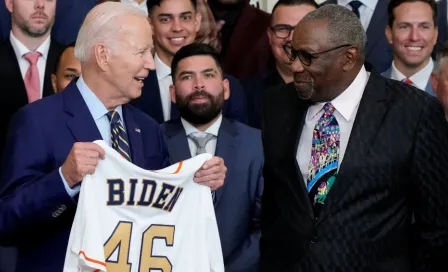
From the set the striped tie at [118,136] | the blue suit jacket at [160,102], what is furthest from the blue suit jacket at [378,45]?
the striped tie at [118,136]

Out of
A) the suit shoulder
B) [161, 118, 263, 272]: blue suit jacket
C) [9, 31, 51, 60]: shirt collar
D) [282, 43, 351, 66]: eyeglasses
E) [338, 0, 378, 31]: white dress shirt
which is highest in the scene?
[282, 43, 351, 66]: eyeglasses

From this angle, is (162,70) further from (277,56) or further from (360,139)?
(360,139)

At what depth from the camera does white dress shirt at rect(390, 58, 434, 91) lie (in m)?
5.75

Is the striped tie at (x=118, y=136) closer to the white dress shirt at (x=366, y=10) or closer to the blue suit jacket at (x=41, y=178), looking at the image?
the blue suit jacket at (x=41, y=178)

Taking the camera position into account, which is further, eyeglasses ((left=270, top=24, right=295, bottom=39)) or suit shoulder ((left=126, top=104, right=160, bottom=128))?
eyeglasses ((left=270, top=24, right=295, bottom=39))


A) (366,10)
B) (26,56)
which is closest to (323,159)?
(26,56)

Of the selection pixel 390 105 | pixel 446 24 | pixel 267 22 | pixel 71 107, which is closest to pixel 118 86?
pixel 71 107

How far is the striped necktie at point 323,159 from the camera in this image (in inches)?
142

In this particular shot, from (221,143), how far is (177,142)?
238mm

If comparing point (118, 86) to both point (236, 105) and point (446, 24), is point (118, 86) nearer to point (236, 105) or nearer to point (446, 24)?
point (236, 105)

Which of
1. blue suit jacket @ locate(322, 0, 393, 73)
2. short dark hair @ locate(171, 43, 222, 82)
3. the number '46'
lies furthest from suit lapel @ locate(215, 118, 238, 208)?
blue suit jacket @ locate(322, 0, 393, 73)

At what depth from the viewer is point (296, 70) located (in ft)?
12.1

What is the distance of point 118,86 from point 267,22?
113 inches

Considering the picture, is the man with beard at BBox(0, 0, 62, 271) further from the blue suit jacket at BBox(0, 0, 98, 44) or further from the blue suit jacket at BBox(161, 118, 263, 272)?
the blue suit jacket at BBox(161, 118, 263, 272)
